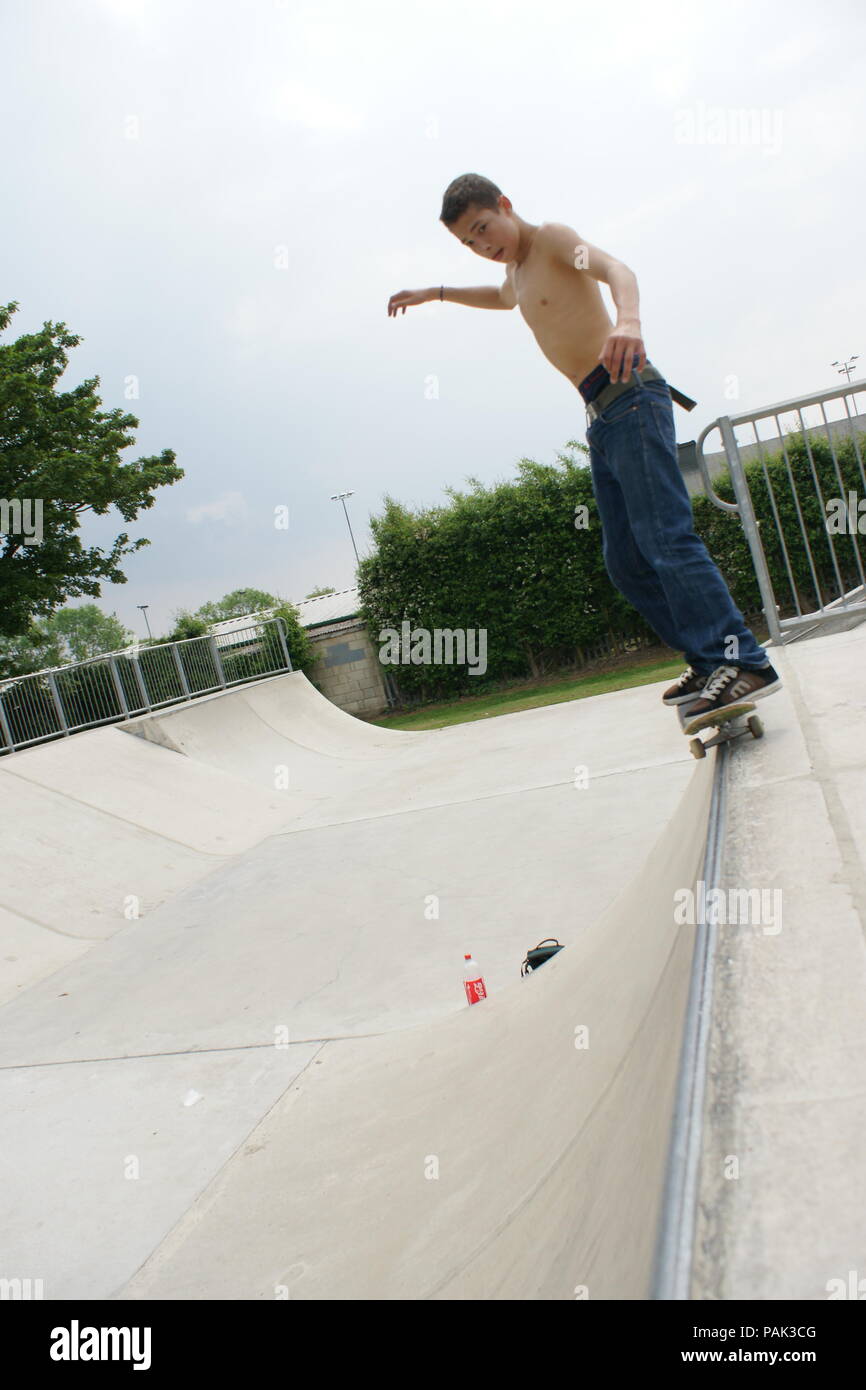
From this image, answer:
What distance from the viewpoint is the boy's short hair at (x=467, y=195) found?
8.08 feet

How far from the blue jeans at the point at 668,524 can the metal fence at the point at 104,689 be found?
10.3m

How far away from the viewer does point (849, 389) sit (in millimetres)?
4727

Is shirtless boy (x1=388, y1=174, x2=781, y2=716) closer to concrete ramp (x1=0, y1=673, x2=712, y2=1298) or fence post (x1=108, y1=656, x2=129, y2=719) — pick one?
concrete ramp (x1=0, y1=673, x2=712, y2=1298)

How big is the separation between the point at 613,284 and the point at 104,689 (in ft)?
36.9

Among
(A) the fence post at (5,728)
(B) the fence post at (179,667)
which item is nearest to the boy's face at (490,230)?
(A) the fence post at (5,728)

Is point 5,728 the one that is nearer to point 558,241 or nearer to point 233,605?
point 558,241

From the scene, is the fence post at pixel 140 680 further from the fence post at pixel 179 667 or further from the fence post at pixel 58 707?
the fence post at pixel 179 667

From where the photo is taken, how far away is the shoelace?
93.5 inches

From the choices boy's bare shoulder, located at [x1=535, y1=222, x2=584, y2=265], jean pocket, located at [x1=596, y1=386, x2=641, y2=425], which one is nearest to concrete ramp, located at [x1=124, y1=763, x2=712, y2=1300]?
jean pocket, located at [x1=596, y1=386, x2=641, y2=425]

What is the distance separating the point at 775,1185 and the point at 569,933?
3.33m

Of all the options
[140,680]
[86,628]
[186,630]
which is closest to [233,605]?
[86,628]

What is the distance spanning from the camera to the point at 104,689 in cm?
1220

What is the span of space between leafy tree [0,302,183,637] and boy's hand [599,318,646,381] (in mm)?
17192
